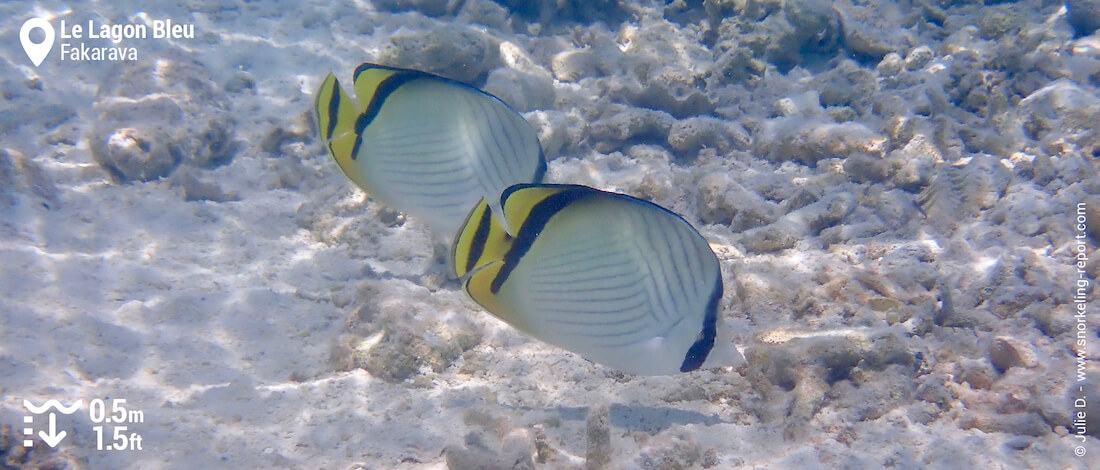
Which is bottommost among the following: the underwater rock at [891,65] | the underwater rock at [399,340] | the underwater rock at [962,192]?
the underwater rock at [399,340]

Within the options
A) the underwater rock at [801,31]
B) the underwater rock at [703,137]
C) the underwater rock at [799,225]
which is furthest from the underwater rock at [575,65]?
the underwater rock at [799,225]

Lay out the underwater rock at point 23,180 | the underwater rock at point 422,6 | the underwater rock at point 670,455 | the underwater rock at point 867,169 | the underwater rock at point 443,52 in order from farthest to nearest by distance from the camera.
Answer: the underwater rock at point 422,6 → the underwater rock at point 443,52 → the underwater rock at point 867,169 → the underwater rock at point 23,180 → the underwater rock at point 670,455

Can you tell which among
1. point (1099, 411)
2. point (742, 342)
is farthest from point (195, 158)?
point (1099, 411)

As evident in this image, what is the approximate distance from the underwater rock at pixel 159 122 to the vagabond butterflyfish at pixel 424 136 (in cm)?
375

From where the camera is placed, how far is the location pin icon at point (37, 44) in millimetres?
6191

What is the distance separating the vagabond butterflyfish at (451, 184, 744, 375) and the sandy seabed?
27cm

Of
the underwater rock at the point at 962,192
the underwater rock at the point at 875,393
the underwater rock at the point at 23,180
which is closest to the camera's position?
the underwater rock at the point at 875,393

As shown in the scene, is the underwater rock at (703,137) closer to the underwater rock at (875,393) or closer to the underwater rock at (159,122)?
the underwater rock at (875,393)

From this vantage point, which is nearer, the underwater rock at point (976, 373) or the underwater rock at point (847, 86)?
the underwater rock at point (976, 373)

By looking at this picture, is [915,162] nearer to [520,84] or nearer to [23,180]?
[520,84]

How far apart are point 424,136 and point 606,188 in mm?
2695

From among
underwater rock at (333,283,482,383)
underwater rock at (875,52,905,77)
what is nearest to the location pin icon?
underwater rock at (333,283,482,383)

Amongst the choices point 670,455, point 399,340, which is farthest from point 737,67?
point 670,455

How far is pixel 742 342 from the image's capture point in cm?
316
